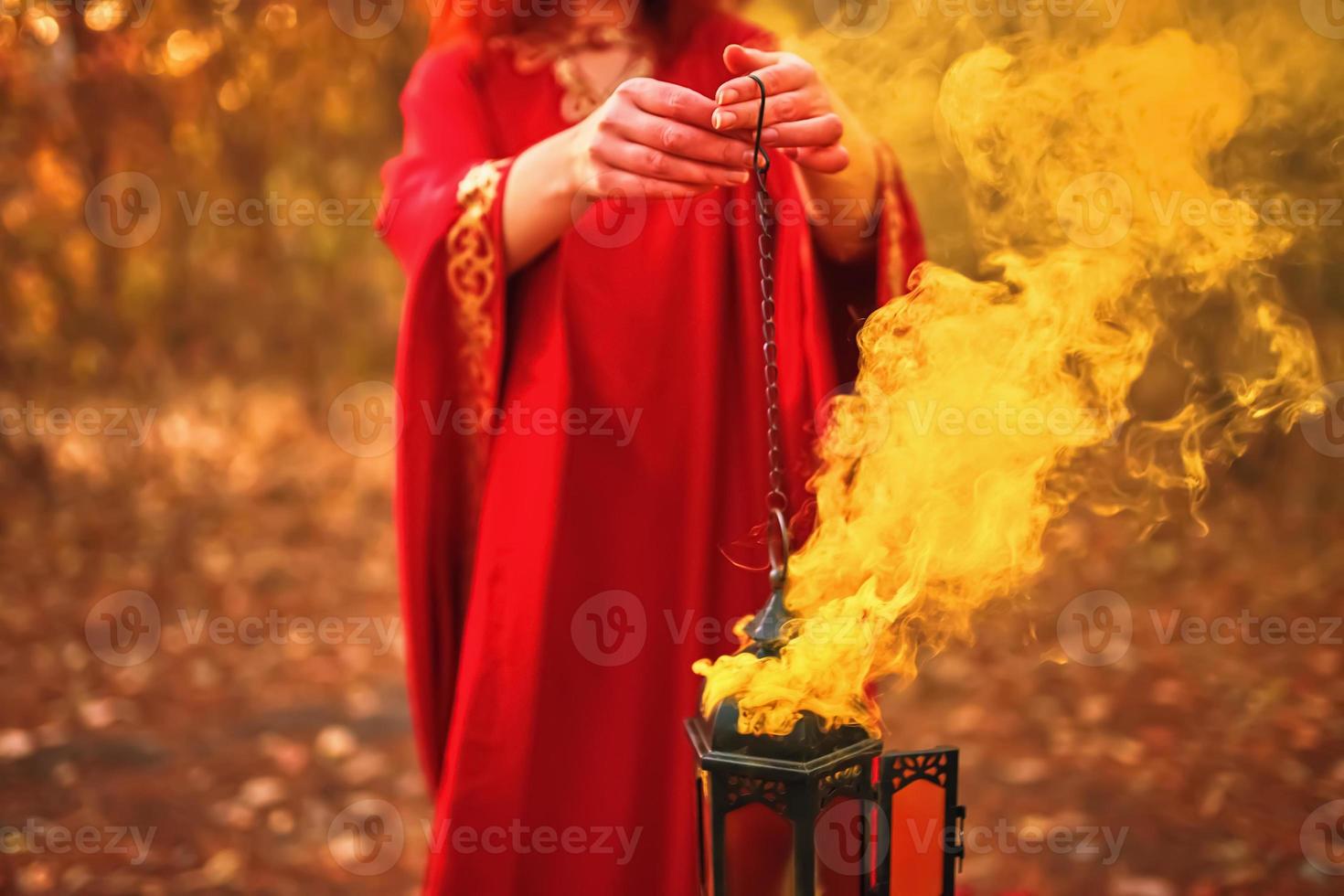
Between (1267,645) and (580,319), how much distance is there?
14.1ft

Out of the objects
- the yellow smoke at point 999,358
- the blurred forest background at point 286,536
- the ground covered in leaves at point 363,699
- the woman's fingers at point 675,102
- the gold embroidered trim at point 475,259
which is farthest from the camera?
the blurred forest background at point 286,536

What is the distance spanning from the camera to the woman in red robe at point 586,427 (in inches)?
64.7

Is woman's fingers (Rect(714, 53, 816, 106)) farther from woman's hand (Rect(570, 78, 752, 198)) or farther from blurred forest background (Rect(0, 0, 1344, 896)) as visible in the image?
blurred forest background (Rect(0, 0, 1344, 896))

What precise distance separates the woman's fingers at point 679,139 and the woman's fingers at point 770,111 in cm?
3

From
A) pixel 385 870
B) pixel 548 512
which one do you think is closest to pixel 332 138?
pixel 385 870

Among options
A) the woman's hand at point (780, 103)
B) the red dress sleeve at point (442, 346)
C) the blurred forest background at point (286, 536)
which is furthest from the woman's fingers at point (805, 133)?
the blurred forest background at point (286, 536)

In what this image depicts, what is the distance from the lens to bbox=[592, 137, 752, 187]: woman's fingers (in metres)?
1.36

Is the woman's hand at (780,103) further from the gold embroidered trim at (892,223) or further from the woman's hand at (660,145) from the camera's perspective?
the gold embroidered trim at (892,223)

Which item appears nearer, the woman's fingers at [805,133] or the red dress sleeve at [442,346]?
the woman's fingers at [805,133]

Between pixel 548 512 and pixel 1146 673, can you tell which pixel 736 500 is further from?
pixel 1146 673

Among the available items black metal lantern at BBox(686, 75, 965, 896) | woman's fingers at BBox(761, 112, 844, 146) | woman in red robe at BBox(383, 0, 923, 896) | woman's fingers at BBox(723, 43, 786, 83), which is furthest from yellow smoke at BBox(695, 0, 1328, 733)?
woman's fingers at BBox(723, 43, 786, 83)

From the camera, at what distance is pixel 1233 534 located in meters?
5.71

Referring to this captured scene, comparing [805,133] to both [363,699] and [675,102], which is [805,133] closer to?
[675,102]

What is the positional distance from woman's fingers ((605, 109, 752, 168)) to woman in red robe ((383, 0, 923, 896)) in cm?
26
